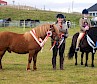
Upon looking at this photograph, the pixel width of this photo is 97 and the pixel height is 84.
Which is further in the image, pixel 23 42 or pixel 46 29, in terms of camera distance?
pixel 23 42

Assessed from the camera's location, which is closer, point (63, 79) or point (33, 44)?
point (63, 79)

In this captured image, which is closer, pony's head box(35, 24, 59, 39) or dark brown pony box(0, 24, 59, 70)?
pony's head box(35, 24, 59, 39)

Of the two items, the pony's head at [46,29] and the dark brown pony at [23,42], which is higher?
the pony's head at [46,29]

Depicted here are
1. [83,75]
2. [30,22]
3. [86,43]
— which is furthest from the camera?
[30,22]

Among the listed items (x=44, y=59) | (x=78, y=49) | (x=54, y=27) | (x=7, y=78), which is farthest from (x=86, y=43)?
(x=7, y=78)

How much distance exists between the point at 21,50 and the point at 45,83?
2.62m

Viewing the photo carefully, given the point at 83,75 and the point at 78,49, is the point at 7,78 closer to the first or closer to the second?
the point at 83,75

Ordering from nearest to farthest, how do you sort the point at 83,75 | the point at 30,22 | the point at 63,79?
the point at 63,79, the point at 83,75, the point at 30,22

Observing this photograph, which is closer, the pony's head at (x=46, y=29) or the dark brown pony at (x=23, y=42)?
the pony's head at (x=46, y=29)

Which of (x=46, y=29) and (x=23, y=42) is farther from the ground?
→ (x=46, y=29)

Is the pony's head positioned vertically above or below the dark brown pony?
above

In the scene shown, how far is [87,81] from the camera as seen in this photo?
9688 millimetres

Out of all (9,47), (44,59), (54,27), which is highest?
(54,27)

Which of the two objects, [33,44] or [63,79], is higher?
[33,44]
